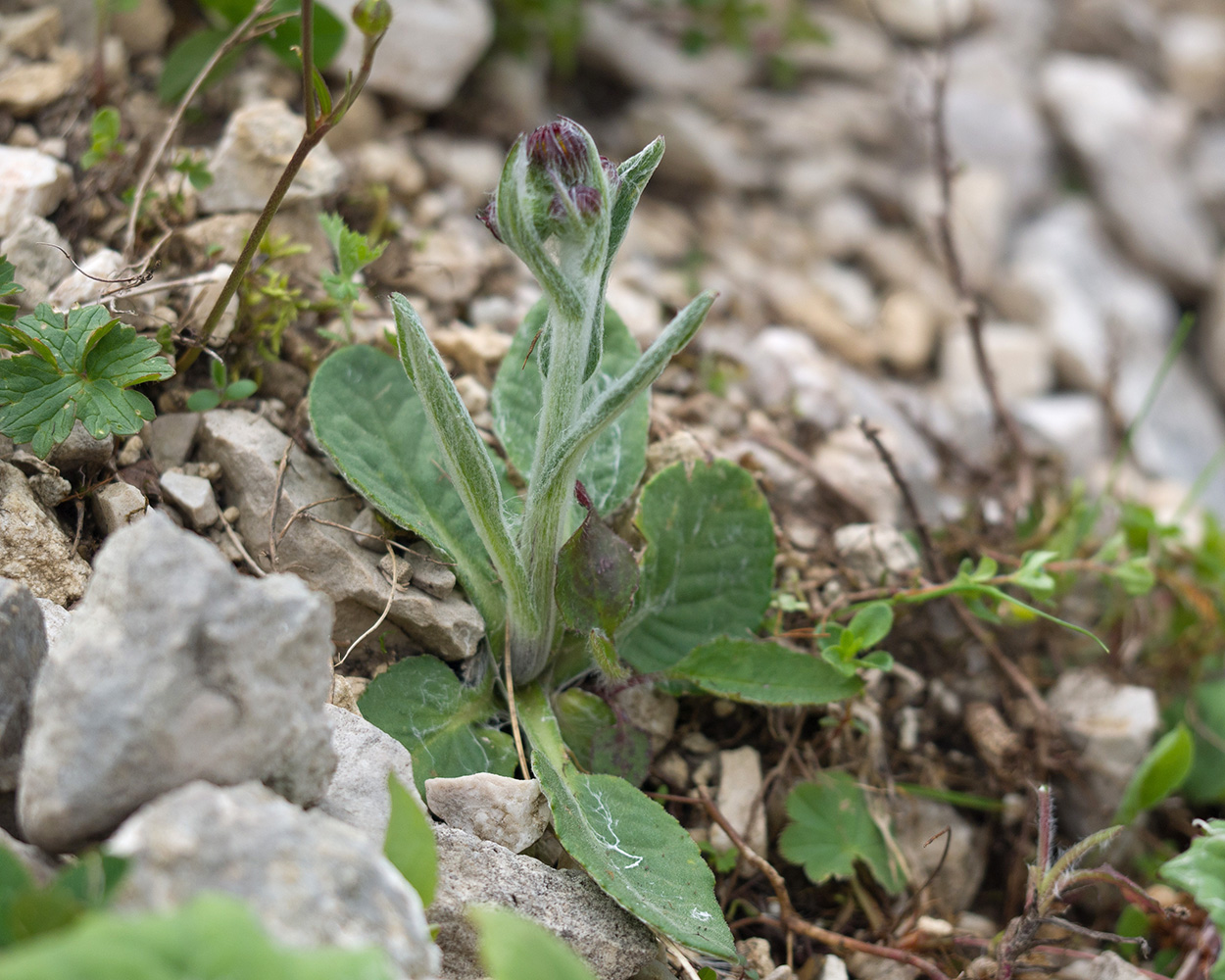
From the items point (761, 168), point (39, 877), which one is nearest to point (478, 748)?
point (39, 877)

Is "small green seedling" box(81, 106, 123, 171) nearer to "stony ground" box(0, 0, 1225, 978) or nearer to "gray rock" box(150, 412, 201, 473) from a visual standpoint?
"stony ground" box(0, 0, 1225, 978)

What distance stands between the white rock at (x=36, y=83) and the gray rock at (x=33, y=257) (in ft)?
1.77

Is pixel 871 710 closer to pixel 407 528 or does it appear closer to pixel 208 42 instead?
pixel 407 528

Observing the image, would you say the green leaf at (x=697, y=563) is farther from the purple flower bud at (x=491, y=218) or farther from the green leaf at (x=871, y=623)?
the purple flower bud at (x=491, y=218)

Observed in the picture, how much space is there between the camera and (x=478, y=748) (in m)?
1.81

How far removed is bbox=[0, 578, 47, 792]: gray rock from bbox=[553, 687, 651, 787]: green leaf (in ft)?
3.20

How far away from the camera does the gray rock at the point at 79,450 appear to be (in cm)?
181

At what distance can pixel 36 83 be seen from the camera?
7.99 feet

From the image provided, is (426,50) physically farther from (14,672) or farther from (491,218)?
(14,672)

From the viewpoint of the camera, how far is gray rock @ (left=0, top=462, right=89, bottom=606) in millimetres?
1665

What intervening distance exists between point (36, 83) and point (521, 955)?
8.21 ft

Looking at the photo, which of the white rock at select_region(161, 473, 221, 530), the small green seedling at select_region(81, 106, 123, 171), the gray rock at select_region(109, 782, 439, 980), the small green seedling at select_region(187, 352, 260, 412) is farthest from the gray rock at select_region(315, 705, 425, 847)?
the small green seedling at select_region(81, 106, 123, 171)

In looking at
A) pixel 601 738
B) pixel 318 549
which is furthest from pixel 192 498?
pixel 601 738

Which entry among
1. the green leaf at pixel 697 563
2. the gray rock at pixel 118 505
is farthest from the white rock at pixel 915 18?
the gray rock at pixel 118 505
